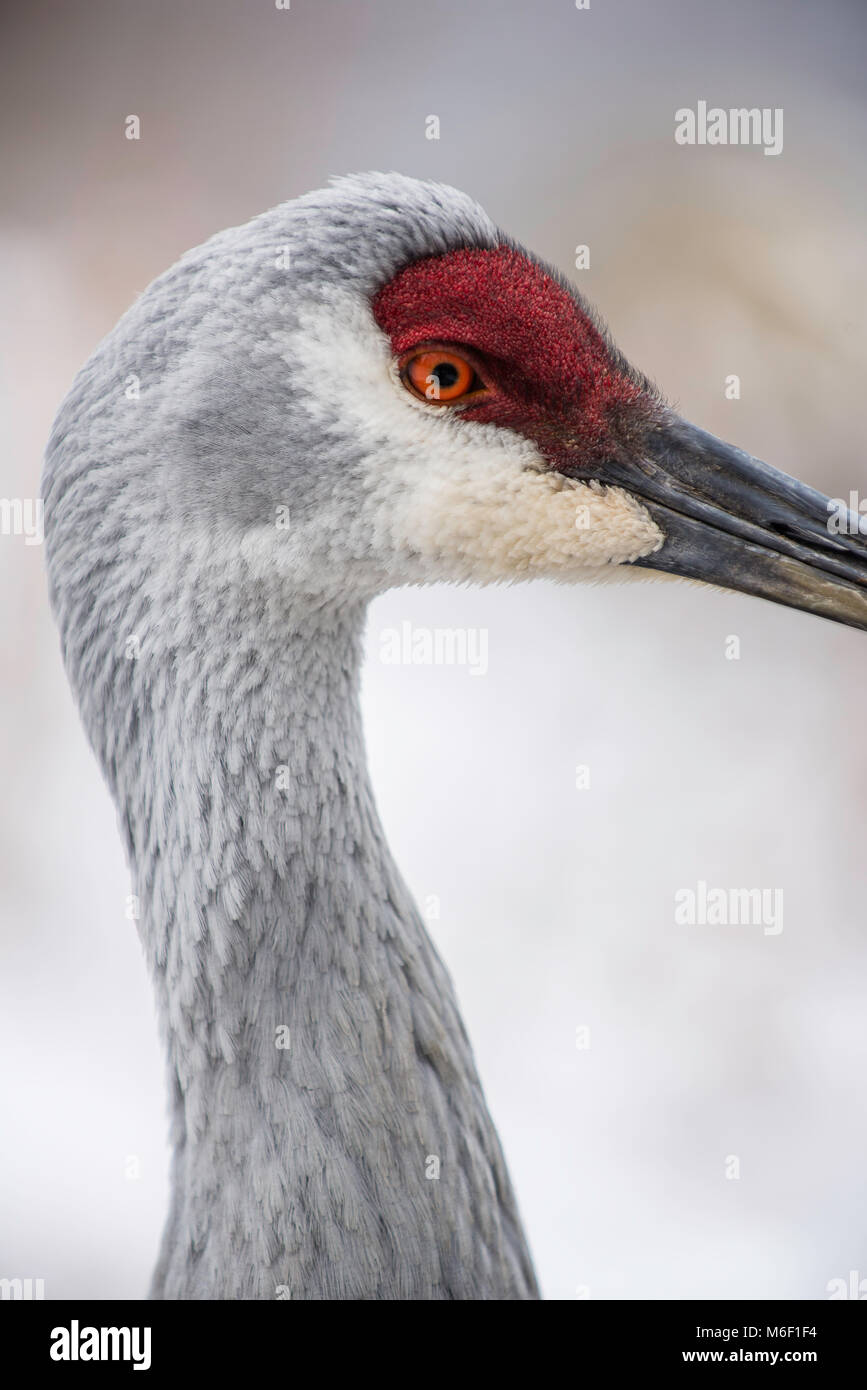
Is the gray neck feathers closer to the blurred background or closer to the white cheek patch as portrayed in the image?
the white cheek patch

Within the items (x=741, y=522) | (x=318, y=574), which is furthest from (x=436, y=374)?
(x=741, y=522)

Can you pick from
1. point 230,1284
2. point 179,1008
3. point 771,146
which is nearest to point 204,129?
point 771,146

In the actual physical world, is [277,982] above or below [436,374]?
below

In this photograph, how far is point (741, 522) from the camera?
3.24ft

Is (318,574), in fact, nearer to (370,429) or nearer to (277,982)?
(370,429)

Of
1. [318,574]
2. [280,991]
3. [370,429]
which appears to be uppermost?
[370,429]

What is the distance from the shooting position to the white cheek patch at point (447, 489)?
0.89 m

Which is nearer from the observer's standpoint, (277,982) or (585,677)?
(277,982)

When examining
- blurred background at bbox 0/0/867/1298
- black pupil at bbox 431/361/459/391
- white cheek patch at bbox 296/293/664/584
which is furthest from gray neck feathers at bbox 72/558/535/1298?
blurred background at bbox 0/0/867/1298

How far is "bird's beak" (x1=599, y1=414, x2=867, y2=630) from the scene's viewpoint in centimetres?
98

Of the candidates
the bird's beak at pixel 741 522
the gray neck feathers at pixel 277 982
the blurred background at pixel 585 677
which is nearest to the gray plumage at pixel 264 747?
the gray neck feathers at pixel 277 982

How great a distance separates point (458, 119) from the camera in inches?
→ 74.7

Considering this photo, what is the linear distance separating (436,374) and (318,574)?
0.20 metres
